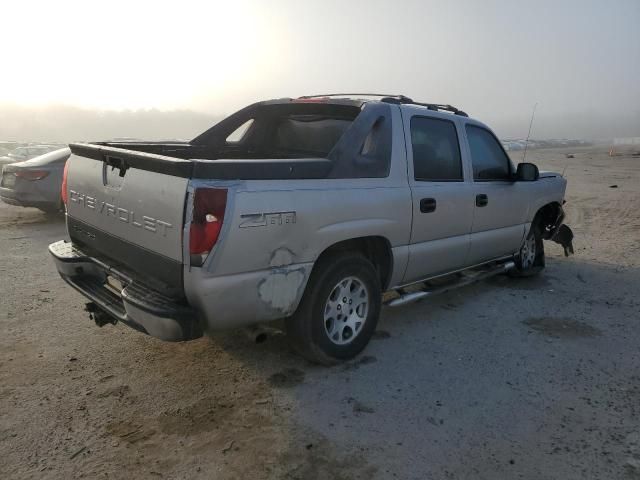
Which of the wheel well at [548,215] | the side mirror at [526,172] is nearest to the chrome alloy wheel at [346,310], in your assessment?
the side mirror at [526,172]

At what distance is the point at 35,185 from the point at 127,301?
23.9 ft

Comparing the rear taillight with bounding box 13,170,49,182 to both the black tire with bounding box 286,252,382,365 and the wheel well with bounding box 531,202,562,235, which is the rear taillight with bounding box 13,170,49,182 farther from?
the wheel well with bounding box 531,202,562,235

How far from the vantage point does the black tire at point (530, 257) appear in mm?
6070

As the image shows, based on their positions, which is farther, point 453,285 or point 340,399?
point 453,285

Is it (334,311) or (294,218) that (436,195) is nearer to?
(334,311)

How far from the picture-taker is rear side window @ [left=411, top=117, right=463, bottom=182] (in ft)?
13.8

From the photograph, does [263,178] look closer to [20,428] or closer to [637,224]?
[20,428]

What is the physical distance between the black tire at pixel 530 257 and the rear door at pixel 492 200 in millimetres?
514

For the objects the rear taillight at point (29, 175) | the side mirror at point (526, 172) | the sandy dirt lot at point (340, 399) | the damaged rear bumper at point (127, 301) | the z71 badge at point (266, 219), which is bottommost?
the sandy dirt lot at point (340, 399)

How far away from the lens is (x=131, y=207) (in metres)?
3.21

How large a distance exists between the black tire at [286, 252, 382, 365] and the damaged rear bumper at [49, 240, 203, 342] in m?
0.80

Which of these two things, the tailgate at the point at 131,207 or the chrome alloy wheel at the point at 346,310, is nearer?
the tailgate at the point at 131,207

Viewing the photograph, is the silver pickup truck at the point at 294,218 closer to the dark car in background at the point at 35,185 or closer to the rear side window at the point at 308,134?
the rear side window at the point at 308,134

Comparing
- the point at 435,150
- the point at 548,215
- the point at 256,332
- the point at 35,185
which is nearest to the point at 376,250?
the point at 435,150
